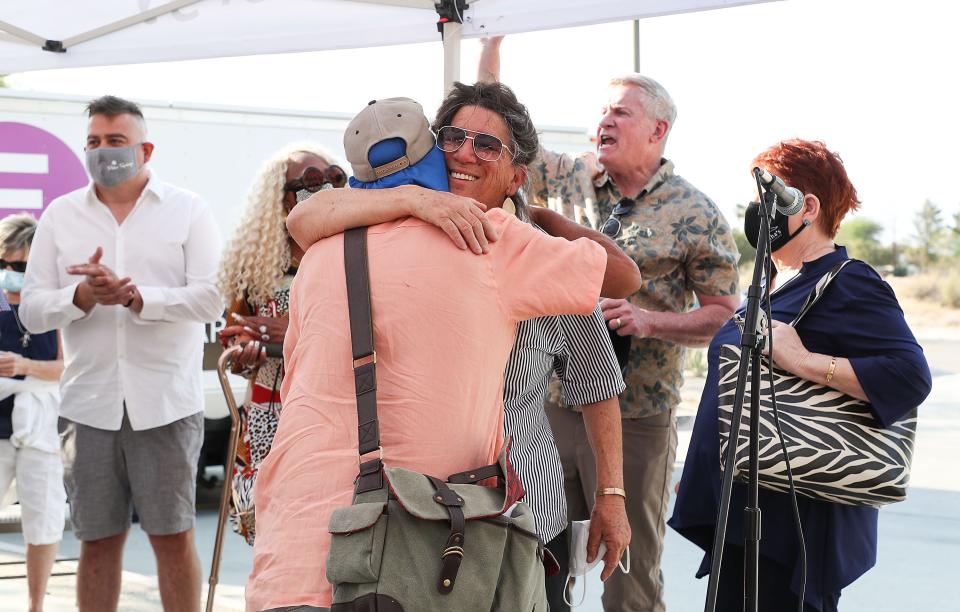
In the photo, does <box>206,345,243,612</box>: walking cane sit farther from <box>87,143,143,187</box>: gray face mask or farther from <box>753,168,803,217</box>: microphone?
<box>753,168,803,217</box>: microphone

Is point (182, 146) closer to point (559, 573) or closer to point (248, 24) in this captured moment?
point (248, 24)

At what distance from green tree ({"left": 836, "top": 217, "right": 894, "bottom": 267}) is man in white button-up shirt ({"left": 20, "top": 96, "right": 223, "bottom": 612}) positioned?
45960mm

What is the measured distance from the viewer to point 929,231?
47.0 meters

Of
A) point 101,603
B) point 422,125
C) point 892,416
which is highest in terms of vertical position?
point 422,125

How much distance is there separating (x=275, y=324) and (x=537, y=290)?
201 centimetres

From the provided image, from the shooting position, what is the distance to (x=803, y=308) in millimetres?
2672

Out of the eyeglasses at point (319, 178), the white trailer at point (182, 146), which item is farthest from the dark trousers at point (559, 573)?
the white trailer at point (182, 146)

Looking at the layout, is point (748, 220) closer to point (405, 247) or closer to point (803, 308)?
point (803, 308)

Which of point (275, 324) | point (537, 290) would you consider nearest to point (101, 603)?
point (275, 324)

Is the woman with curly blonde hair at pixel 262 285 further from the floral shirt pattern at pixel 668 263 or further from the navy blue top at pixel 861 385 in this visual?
the navy blue top at pixel 861 385

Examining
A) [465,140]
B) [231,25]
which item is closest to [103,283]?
[231,25]

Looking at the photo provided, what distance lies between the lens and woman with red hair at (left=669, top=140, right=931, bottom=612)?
2.55 meters

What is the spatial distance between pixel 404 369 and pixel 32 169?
647cm

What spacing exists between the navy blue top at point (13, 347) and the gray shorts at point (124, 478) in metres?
1.18
